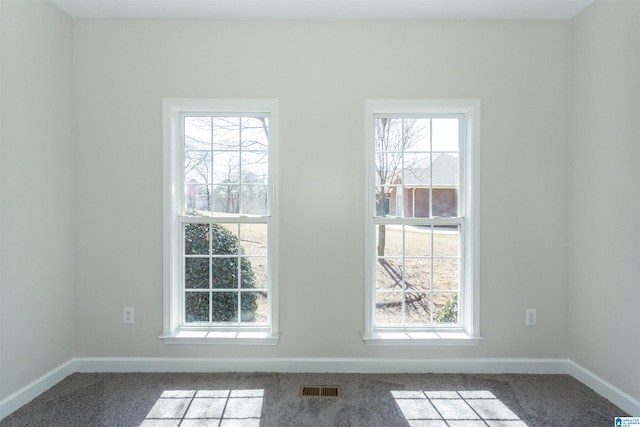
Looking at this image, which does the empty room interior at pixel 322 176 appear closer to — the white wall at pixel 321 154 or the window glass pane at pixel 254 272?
the white wall at pixel 321 154

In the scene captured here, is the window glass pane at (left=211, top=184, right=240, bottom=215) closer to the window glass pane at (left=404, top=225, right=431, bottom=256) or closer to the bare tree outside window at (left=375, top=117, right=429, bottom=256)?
the bare tree outside window at (left=375, top=117, right=429, bottom=256)

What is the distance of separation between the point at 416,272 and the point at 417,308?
294 millimetres

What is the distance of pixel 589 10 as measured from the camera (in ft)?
7.70

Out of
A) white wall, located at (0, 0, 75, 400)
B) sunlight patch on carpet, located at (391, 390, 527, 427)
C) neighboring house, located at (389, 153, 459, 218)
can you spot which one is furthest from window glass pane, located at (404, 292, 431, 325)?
white wall, located at (0, 0, 75, 400)

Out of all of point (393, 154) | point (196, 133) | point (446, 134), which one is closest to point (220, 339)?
point (196, 133)

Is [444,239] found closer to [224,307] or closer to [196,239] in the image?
[224,307]

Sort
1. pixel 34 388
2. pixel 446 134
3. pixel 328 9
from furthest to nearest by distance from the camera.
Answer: pixel 446 134, pixel 328 9, pixel 34 388

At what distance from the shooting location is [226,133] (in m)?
2.63

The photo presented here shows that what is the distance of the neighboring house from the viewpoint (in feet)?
8.66

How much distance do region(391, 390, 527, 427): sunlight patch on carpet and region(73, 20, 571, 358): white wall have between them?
13.2 inches

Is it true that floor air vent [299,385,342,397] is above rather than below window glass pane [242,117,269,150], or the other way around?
below

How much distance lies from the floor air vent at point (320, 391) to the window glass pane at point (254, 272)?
2.65ft

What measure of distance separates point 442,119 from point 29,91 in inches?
115

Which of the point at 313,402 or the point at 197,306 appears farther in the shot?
the point at 197,306
